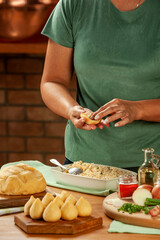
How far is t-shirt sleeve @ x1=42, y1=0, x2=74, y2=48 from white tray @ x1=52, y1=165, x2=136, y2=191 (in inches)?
21.3

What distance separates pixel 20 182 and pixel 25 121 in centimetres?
240

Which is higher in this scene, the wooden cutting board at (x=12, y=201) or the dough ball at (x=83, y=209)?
the dough ball at (x=83, y=209)

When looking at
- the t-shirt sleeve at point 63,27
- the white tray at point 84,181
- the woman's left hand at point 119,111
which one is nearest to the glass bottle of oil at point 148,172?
the white tray at point 84,181

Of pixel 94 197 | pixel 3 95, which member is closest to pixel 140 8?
pixel 94 197

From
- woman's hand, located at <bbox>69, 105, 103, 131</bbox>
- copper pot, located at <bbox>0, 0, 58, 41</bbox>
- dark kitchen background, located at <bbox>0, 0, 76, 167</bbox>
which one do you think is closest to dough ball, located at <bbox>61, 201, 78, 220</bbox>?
woman's hand, located at <bbox>69, 105, 103, 131</bbox>

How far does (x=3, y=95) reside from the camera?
364cm

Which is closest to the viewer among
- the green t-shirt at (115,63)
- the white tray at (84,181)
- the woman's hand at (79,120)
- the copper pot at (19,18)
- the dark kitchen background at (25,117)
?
the white tray at (84,181)

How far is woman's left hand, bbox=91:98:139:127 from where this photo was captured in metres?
1.45

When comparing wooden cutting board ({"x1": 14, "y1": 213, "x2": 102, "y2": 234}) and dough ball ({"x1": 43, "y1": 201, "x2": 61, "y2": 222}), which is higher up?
dough ball ({"x1": 43, "y1": 201, "x2": 61, "y2": 222})

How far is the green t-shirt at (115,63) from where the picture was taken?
5.27 feet

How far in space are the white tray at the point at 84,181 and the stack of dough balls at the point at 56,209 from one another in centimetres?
27

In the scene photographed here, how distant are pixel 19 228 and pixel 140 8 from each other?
0.99m

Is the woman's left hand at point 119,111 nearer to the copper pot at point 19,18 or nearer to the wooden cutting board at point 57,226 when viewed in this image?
the wooden cutting board at point 57,226

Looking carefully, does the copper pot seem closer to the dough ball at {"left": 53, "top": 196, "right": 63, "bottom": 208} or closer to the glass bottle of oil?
the glass bottle of oil
